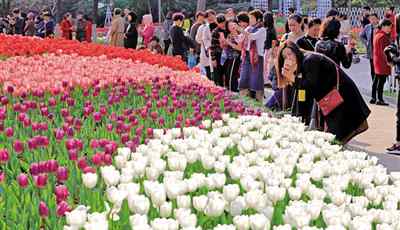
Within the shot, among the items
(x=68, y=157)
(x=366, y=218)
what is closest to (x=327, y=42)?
(x=68, y=157)

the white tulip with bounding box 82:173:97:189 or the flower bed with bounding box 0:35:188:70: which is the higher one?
the white tulip with bounding box 82:173:97:189

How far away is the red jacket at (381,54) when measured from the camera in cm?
1429

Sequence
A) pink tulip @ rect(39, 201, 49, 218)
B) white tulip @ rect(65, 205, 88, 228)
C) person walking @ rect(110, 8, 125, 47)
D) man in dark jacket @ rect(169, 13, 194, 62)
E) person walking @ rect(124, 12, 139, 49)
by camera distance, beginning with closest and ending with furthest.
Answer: white tulip @ rect(65, 205, 88, 228) < pink tulip @ rect(39, 201, 49, 218) < man in dark jacket @ rect(169, 13, 194, 62) < person walking @ rect(124, 12, 139, 49) < person walking @ rect(110, 8, 125, 47)

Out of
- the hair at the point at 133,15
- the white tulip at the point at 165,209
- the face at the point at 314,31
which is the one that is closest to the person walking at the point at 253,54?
the face at the point at 314,31

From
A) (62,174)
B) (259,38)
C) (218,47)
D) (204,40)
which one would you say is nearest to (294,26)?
(259,38)

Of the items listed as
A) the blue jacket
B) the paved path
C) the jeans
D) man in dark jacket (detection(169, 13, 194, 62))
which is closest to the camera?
the paved path

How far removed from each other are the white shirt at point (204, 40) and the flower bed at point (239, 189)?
33.2 ft

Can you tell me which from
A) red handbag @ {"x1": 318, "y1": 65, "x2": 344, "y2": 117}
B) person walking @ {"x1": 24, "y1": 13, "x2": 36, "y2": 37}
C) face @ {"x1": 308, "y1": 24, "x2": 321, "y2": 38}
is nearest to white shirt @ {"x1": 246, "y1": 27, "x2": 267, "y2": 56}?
face @ {"x1": 308, "y1": 24, "x2": 321, "y2": 38}

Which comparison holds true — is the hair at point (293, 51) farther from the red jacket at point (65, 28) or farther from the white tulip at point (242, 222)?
the red jacket at point (65, 28)

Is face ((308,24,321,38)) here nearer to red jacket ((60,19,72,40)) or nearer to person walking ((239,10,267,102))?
person walking ((239,10,267,102))

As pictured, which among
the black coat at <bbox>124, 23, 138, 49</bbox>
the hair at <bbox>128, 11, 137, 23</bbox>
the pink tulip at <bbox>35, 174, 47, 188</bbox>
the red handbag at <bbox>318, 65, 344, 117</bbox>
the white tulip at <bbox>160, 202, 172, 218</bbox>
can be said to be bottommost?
the black coat at <bbox>124, 23, 138, 49</bbox>

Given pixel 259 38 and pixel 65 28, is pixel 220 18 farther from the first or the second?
pixel 65 28

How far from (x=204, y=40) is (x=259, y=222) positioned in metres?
12.7

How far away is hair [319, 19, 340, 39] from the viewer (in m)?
9.66
